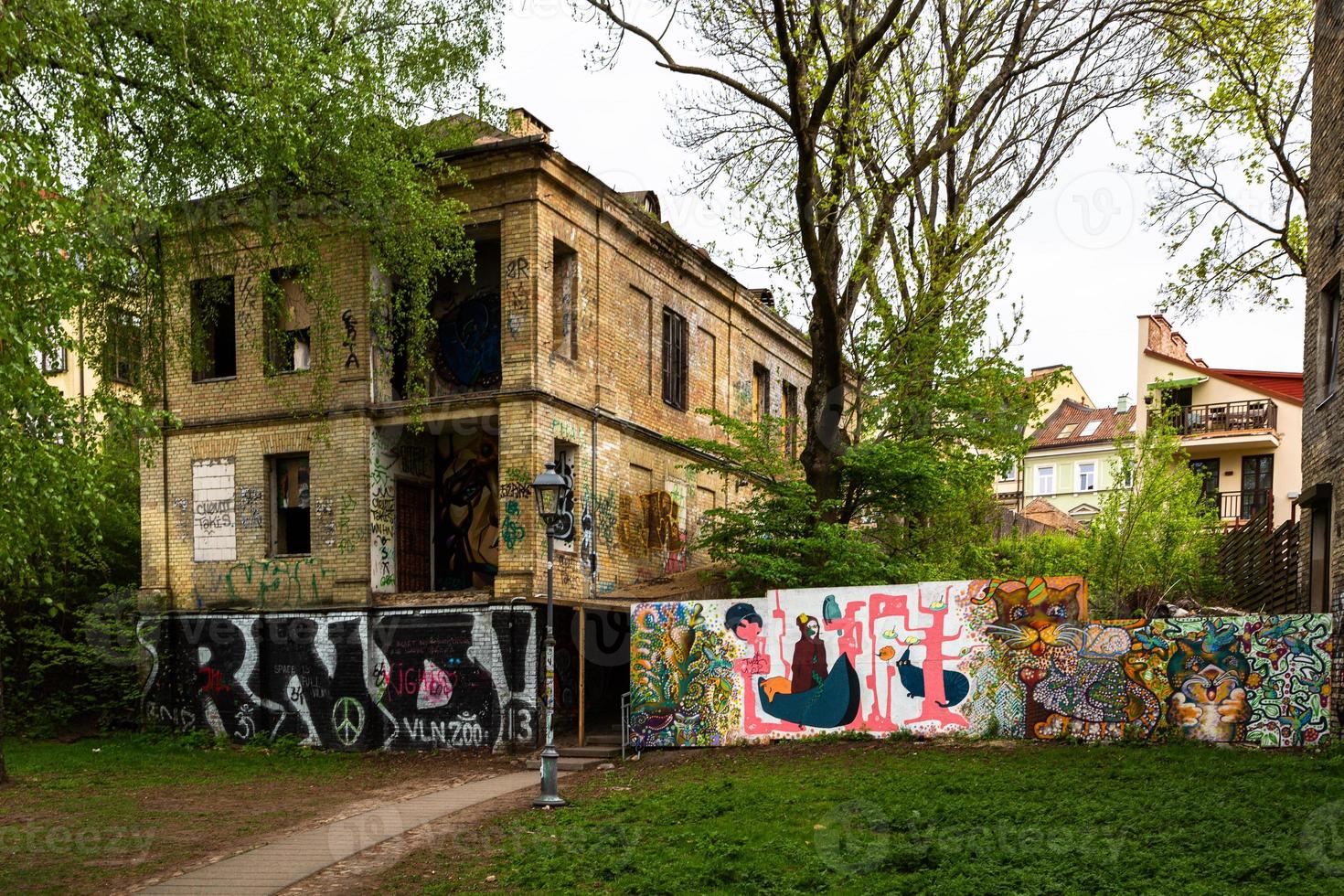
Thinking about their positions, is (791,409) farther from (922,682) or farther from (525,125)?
(922,682)

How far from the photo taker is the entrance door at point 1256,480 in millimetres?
41094

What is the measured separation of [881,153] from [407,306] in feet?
31.7

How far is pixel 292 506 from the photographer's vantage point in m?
21.1

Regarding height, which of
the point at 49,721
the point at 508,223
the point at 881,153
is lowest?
the point at 49,721

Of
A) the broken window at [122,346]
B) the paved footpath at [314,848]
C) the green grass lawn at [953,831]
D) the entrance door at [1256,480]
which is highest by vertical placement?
the broken window at [122,346]

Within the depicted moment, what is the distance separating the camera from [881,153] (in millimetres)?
20969

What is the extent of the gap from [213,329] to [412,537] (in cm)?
611

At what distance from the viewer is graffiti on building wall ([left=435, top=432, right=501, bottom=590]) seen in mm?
21469

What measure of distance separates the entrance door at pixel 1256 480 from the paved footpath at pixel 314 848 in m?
35.8

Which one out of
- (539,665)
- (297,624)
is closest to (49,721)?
(297,624)

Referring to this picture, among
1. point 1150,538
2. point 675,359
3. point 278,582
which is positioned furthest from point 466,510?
point 1150,538

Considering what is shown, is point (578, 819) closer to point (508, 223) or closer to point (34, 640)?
point (508, 223)

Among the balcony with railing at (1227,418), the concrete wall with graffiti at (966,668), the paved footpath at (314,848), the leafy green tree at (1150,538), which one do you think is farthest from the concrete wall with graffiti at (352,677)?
the balcony with railing at (1227,418)

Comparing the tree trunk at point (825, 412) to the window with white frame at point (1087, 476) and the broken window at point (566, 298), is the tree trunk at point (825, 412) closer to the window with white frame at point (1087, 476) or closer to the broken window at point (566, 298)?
the broken window at point (566, 298)
